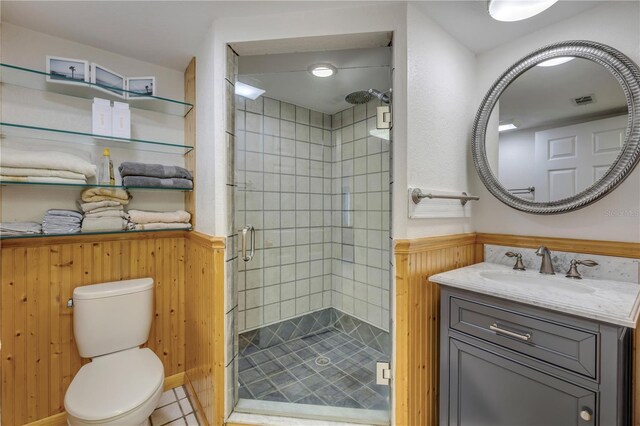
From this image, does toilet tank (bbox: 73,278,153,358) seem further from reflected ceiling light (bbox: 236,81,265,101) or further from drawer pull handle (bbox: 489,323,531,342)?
drawer pull handle (bbox: 489,323,531,342)

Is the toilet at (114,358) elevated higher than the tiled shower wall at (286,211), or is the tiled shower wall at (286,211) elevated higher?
the tiled shower wall at (286,211)

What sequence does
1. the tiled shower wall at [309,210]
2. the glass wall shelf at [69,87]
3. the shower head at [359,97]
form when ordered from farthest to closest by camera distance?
1. the tiled shower wall at [309,210]
2. the shower head at [359,97]
3. the glass wall shelf at [69,87]

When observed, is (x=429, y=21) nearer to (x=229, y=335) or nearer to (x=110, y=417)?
(x=229, y=335)

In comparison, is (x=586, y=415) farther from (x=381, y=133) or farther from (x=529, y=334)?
(x=381, y=133)

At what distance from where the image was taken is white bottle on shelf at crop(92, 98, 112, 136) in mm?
1500

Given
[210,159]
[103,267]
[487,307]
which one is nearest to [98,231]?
[103,267]

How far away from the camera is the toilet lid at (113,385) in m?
1.14

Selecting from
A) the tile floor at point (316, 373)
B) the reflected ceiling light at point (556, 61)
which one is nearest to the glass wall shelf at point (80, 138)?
the tile floor at point (316, 373)

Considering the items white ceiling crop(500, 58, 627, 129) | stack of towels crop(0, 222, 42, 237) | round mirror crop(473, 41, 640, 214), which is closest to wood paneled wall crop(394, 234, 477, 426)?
round mirror crop(473, 41, 640, 214)

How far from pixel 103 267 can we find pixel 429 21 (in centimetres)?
227

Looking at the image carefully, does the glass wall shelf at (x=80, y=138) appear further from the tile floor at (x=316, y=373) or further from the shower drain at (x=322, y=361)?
the shower drain at (x=322, y=361)

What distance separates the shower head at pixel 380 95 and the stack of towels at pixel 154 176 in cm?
124

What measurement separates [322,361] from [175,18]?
2278 mm

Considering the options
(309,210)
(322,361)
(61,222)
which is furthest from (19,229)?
(322,361)
